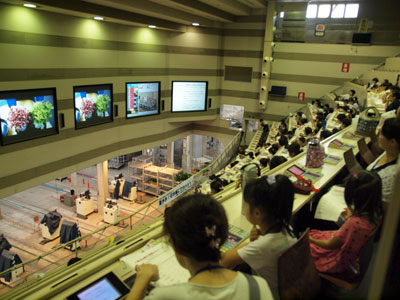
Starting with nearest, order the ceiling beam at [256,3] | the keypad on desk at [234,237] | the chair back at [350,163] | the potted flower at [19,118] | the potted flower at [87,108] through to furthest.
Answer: the keypad on desk at [234,237] → the chair back at [350,163] → the potted flower at [19,118] → the potted flower at [87,108] → the ceiling beam at [256,3]

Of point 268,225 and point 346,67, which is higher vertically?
point 346,67

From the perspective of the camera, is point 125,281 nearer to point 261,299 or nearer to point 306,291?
point 261,299

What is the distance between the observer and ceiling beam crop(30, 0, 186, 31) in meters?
7.42

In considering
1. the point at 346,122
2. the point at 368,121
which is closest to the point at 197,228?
the point at 368,121

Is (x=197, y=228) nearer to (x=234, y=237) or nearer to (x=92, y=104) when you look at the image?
(x=234, y=237)

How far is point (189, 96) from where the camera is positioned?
13703 millimetres

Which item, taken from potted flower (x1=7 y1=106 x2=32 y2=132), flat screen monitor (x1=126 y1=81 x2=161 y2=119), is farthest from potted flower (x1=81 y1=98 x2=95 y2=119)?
potted flower (x1=7 y1=106 x2=32 y2=132)

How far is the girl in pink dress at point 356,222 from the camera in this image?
209 cm

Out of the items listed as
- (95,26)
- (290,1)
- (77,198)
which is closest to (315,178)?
(95,26)

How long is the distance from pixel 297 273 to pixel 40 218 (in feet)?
37.5

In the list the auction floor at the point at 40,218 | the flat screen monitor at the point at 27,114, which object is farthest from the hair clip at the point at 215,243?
the flat screen monitor at the point at 27,114

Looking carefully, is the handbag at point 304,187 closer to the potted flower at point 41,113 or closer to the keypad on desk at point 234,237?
the keypad on desk at point 234,237

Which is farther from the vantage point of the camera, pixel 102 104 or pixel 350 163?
pixel 102 104

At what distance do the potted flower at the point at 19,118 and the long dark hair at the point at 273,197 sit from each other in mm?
7474
